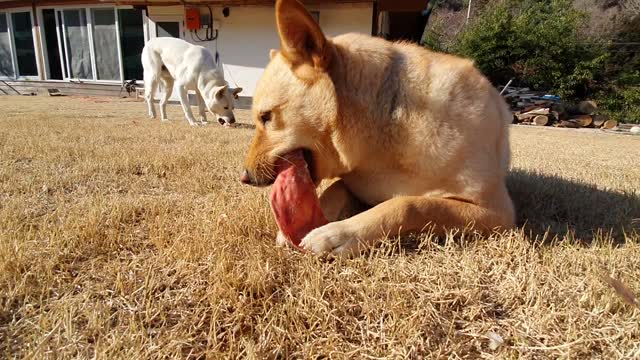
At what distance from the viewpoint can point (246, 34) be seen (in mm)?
11242

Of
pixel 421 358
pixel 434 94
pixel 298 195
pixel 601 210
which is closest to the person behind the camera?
pixel 421 358

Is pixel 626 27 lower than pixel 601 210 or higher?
higher

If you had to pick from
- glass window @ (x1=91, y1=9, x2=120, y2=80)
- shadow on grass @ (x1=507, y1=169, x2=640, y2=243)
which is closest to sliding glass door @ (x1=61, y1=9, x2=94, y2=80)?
glass window @ (x1=91, y1=9, x2=120, y2=80)

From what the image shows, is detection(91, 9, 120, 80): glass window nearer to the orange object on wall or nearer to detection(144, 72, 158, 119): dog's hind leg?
the orange object on wall

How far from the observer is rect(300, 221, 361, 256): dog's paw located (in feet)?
4.42

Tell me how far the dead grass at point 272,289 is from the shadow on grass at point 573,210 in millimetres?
20

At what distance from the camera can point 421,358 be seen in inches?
36.1

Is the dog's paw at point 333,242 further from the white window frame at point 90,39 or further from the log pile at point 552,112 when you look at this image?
the white window frame at point 90,39

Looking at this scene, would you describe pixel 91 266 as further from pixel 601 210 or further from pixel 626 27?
pixel 626 27

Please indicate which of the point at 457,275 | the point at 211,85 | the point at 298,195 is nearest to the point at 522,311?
the point at 457,275

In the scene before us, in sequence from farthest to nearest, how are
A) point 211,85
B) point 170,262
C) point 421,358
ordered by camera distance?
1. point 211,85
2. point 170,262
3. point 421,358

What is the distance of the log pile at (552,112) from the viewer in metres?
10.7

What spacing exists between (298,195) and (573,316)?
97cm

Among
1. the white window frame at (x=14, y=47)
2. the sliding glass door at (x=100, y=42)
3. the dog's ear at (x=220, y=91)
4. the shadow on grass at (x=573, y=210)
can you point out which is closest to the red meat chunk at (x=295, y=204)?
the shadow on grass at (x=573, y=210)
